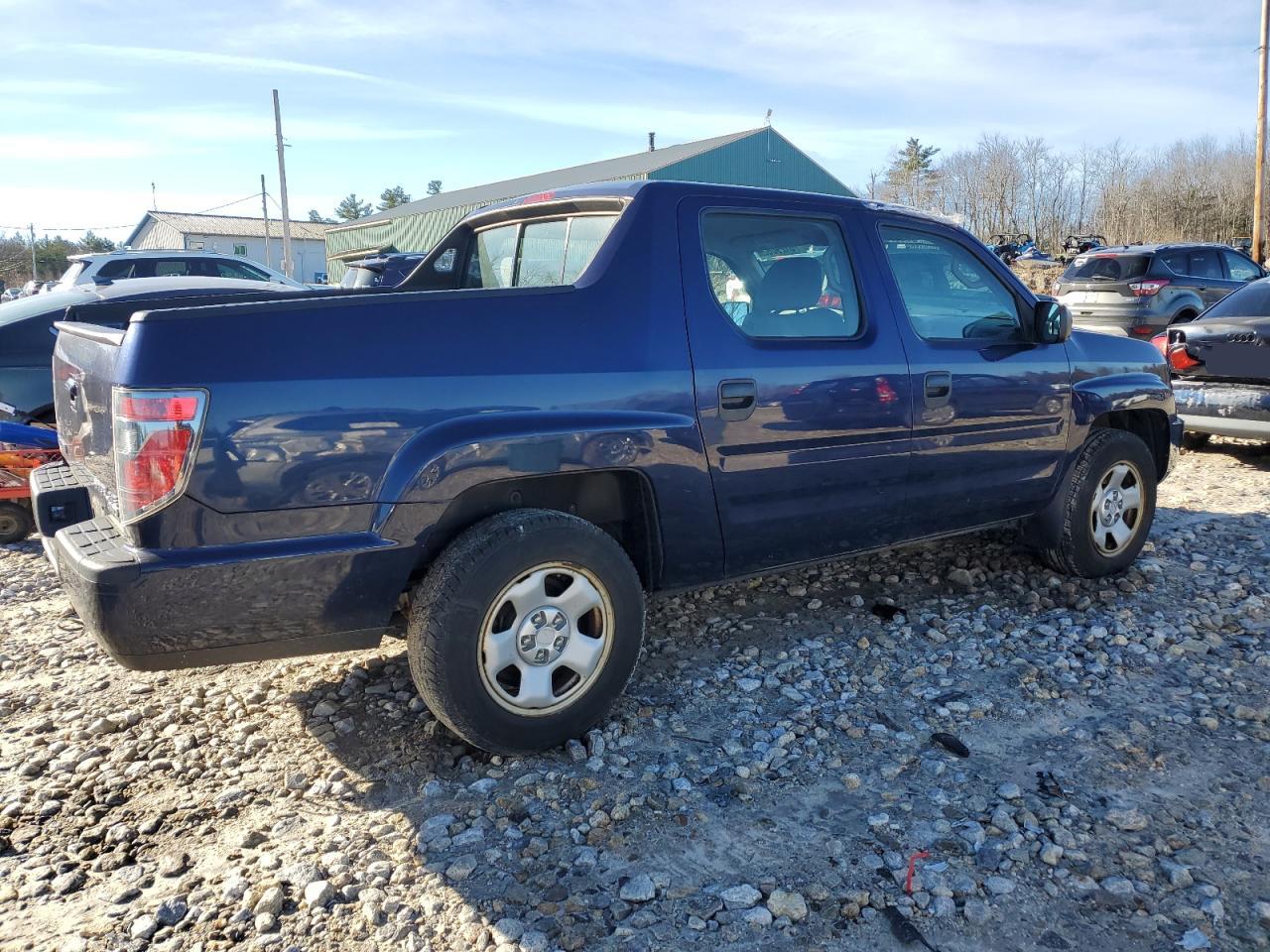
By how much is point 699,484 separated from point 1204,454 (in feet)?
23.0

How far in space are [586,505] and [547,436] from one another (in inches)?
18.5

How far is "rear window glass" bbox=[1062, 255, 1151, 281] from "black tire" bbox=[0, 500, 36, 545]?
1336 centimetres

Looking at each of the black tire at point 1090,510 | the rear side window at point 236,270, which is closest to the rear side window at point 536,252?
the black tire at point 1090,510

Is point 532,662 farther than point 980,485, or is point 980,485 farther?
point 980,485

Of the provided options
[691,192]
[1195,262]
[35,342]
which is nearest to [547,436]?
[691,192]

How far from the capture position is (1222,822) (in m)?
2.89

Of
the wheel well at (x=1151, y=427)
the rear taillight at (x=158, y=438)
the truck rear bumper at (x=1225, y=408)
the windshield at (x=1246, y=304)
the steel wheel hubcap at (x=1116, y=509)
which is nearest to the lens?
the rear taillight at (x=158, y=438)

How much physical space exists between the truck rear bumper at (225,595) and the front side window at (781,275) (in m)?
1.62

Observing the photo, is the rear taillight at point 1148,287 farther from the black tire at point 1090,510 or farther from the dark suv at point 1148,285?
the black tire at point 1090,510

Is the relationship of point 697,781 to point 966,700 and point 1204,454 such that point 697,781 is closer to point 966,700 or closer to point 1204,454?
point 966,700

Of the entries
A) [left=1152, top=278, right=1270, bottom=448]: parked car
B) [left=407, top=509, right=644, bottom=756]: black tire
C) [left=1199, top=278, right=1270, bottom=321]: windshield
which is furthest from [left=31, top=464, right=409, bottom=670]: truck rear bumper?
[left=1199, top=278, right=1270, bottom=321]: windshield

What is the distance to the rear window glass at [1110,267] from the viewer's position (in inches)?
536

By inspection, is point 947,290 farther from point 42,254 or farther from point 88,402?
point 42,254

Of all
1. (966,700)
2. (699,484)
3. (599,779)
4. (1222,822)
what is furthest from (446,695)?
(1222,822)
